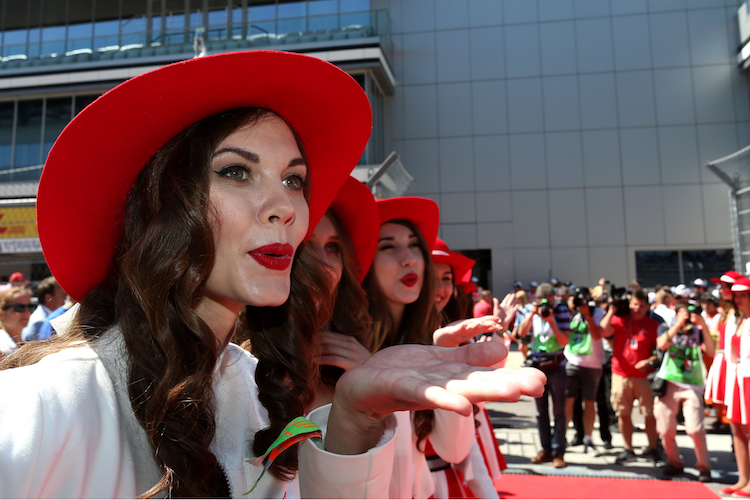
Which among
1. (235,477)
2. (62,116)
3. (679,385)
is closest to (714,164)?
(679,385)

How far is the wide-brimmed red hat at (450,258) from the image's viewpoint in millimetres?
3977

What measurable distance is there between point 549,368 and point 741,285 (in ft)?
7.90

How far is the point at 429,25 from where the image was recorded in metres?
17.4

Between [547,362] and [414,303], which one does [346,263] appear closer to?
[414,303]

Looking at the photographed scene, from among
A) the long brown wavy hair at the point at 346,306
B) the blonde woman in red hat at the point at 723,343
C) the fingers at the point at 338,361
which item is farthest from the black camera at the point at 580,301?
the fingers at the point at 338,361

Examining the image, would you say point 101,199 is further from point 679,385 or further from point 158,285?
point 679,385

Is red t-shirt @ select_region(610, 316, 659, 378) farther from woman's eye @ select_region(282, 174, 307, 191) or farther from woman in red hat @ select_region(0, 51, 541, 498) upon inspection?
woman's eye @ select_region(282, 174, 307, 191)

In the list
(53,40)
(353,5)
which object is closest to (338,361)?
(353,5)

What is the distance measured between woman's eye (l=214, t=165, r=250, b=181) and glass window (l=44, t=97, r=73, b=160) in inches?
728

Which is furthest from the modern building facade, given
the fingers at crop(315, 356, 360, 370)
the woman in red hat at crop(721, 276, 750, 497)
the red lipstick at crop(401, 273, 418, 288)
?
the fingers at crop(315, 356, 360, 370)

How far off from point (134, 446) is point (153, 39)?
60.4 feet

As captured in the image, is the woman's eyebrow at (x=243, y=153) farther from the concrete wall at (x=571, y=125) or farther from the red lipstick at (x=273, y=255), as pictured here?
the concrete wall at (x=571, y=125)

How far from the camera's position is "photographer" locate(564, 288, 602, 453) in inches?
270

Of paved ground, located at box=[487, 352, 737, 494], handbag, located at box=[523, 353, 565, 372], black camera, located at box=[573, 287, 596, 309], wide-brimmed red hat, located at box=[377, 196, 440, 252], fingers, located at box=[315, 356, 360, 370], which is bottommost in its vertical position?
paved ground, located at box=[487, 352, 737, 494]
